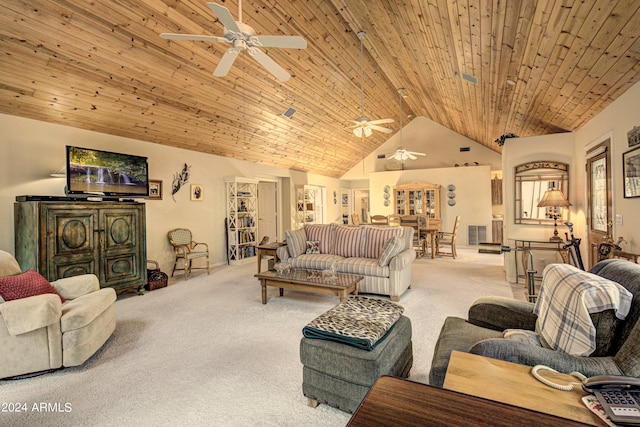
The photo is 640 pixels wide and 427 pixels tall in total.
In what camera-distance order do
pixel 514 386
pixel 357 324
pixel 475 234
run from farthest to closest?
pixel 475 234, pixel 357 324, pixel 514 386

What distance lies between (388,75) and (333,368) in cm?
525

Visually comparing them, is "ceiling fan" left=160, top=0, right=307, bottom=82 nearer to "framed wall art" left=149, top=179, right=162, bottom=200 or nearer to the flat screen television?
→ the flat screen television

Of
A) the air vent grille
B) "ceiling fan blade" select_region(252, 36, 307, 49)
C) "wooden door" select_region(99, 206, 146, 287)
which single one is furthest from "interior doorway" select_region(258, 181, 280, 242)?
"ceiling fan blade" select_region(252, 36, 307, 49)

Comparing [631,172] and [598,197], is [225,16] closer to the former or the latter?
[631,172]

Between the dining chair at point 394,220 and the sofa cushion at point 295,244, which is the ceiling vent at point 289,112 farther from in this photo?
the dining chair at point 394,220

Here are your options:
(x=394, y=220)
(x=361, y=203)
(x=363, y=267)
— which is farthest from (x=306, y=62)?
(x=361, y=203)

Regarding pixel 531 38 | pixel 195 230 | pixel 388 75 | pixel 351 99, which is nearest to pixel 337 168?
pixel 351 99

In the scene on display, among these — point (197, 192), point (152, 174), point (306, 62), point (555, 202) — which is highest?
point (306, 62)

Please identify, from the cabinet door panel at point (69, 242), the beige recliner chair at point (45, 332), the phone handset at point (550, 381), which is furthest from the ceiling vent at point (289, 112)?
the phone handset at point (550, 381)

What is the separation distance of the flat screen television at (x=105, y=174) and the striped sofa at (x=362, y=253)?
2391mm

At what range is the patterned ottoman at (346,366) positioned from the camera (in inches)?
67.3

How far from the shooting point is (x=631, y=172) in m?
2.88

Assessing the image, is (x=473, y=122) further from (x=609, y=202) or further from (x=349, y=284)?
(x=349, y=284)

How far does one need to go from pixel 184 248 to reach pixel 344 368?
16.2 feet
